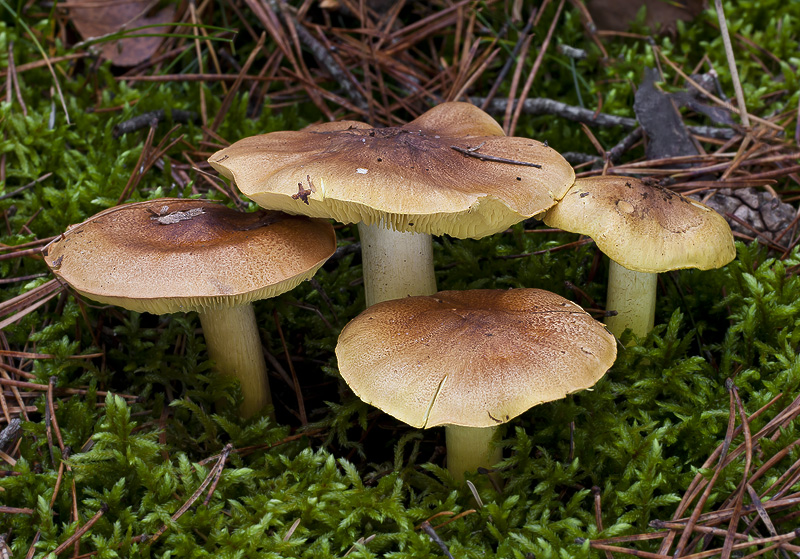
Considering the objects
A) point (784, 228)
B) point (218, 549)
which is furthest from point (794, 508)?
point (218, 549)

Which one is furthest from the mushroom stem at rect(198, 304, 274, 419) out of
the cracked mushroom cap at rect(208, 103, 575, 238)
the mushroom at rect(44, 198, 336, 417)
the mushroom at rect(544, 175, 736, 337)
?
the mushroom at rect(544, 175, 736, 337)

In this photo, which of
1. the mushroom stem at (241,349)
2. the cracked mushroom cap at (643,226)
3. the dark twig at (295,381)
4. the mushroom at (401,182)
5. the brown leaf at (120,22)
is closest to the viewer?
the mushroom at (401,182)

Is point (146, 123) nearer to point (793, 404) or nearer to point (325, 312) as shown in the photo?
point (325, 312)

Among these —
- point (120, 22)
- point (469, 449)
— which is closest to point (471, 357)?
point (469, 449)

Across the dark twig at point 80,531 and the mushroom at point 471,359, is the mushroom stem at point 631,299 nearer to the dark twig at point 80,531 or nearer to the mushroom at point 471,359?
the mushroom at point 471,359

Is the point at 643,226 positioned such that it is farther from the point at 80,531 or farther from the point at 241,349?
the point at 80,531

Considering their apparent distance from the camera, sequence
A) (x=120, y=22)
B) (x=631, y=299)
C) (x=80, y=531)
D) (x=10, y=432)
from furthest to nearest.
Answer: (x=120, y=22) → (x=631, y=299) → (x=10, y=432) → (x=80, y=531)

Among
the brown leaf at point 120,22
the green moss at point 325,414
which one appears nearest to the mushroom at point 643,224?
the green moss at point 325,414
